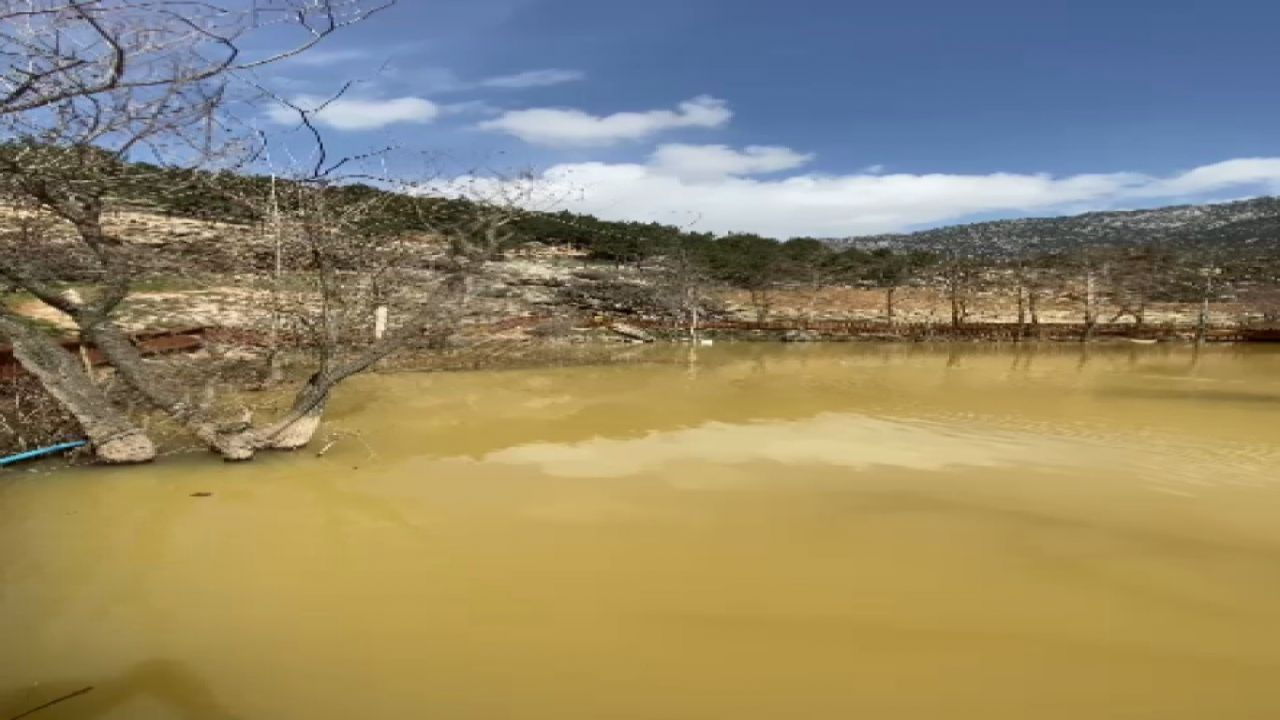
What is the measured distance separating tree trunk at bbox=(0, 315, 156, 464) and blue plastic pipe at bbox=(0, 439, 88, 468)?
12cm

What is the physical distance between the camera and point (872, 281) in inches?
917

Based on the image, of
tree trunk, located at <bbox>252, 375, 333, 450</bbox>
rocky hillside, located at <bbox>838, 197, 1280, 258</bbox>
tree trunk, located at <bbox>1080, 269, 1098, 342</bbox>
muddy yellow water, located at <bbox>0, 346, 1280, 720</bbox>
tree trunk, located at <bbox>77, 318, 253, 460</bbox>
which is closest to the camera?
muddy yellow water, located at <bbox>0, 346, 1280, 720</bbox>

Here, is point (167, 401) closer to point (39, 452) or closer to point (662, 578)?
point (39, 452)

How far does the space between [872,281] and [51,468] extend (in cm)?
2094

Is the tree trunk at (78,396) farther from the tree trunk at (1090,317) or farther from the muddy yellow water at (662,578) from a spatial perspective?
the tree trunk at (1090,317)

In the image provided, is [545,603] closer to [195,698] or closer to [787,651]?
[787,651]

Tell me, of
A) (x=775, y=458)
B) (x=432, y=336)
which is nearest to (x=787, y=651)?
(x=775, y=458)

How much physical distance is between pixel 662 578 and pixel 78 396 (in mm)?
4328

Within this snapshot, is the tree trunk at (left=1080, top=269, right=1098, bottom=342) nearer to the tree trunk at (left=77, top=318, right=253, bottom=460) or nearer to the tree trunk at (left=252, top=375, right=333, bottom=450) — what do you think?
the tree trunk at (left=252, top=375, right=333, bottom=450)

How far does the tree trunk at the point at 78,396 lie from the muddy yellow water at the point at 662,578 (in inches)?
10.7

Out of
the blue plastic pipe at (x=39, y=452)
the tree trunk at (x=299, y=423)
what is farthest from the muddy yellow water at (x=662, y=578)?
the tree trunk at (x=299, y=423)

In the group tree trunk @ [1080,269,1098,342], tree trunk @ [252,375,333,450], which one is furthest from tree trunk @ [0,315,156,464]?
tree trunk @ [1080,269,1098,342]

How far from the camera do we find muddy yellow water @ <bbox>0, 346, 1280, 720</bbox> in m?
2.66

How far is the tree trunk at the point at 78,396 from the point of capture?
5406 millimetres
